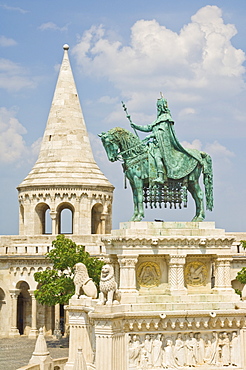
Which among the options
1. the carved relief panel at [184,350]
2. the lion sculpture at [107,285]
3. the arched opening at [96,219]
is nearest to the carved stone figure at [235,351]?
the carved relief panel at [184,350]

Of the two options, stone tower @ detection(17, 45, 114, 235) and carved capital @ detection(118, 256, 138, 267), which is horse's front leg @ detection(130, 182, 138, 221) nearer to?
carved capital @ detection(118, 256, 138, 267)

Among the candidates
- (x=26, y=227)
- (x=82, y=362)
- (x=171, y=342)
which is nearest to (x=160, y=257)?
(x=171, y=342)

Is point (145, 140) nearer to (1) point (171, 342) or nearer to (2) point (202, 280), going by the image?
(2) point (202, 280)

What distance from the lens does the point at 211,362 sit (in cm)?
2269

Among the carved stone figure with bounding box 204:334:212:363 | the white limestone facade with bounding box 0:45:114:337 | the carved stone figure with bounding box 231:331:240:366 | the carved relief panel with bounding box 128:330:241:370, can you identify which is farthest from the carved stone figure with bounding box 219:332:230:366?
the white limestone facade with bounding box 0:45:114:337

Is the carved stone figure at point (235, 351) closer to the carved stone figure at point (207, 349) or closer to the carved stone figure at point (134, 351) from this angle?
the carved stone figure at point (207, 349)

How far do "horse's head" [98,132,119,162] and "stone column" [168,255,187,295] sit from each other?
351 centimetres

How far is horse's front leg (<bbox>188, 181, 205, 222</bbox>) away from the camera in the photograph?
Answer: 948 inches

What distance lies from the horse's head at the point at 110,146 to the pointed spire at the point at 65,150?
3201 cm

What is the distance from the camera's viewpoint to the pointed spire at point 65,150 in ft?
186

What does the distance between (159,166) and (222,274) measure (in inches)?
143

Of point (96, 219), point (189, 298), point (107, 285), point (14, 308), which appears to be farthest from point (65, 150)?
point (107, 285)

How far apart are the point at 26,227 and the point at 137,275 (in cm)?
3458

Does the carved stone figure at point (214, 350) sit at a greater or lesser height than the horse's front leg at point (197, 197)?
lesser
